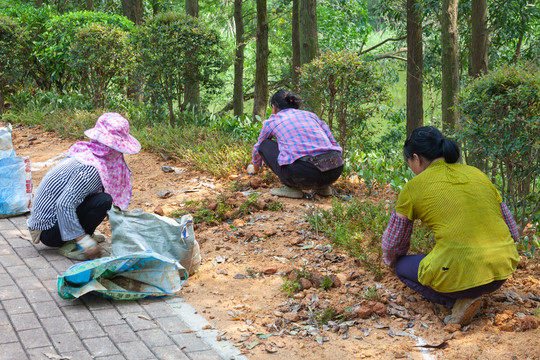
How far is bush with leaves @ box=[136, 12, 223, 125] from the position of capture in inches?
362

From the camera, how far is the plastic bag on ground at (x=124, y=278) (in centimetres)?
424

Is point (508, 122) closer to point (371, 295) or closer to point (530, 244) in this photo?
point (530, 244)

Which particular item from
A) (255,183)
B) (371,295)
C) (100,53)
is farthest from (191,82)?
(371,295)

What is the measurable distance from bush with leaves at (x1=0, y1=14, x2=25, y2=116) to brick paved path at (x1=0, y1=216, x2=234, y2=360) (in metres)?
8.97

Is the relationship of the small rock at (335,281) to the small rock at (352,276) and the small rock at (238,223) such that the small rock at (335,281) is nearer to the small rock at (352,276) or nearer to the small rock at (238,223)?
the small rock at (352,276)

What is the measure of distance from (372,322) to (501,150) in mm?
1831

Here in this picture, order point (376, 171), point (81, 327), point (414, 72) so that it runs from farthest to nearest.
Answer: point (414, 72)
point (376, 171)
point (81, 327)

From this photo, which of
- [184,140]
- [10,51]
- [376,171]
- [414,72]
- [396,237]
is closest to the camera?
[396,237]

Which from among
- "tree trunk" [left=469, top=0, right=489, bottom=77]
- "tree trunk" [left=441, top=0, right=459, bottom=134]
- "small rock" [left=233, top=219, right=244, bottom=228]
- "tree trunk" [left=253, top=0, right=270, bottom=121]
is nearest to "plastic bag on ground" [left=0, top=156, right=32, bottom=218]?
"small rock" [left=233, top=219, right=244, bottom=228]

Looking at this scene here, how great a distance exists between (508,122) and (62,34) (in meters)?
10.4

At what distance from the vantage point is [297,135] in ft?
21.3

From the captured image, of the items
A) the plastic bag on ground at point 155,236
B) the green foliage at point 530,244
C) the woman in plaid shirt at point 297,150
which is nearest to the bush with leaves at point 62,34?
the woman in plaid shirt at point 297,150

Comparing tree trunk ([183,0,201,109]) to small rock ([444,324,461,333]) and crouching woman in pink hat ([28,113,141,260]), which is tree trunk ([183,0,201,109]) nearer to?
crouching woman in pink hat ([28,113,141,260])

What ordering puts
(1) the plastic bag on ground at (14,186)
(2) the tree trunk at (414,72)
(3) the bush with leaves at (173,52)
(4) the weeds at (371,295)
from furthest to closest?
(2) the tree trunk at (414,72) < (3) the bush with leaves at (173,52) < (1) the plastic bag on ground at (14,186) < (4) the weeds at (371,295)
